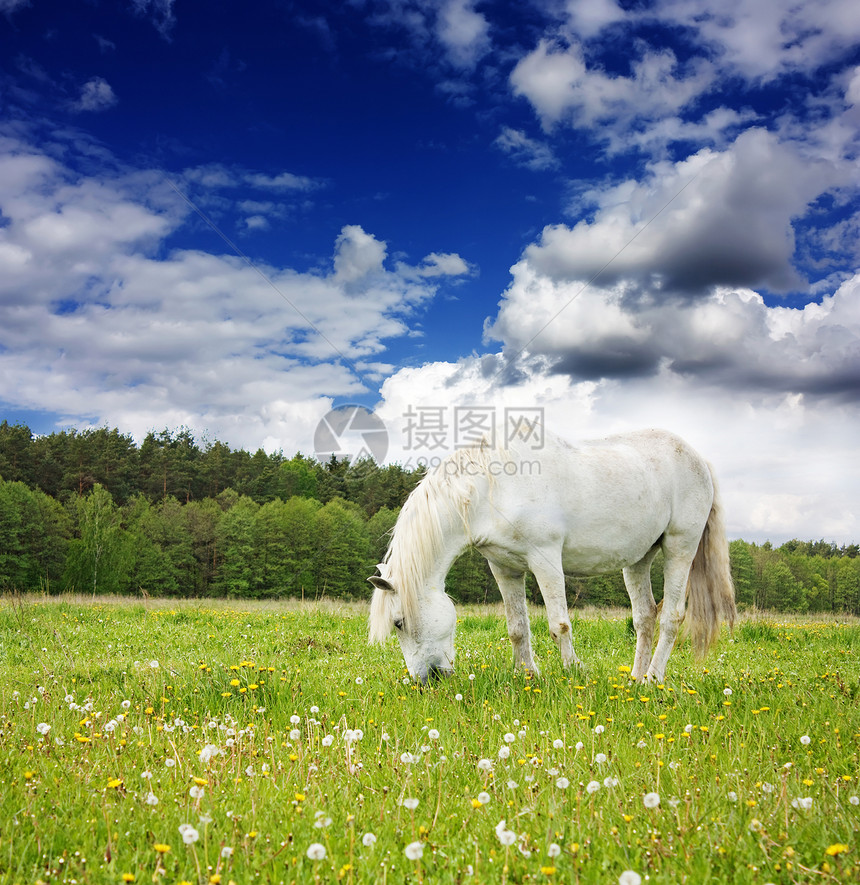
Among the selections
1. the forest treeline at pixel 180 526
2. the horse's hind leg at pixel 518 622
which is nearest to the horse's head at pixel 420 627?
the horse's hind leg at pixel 518 622

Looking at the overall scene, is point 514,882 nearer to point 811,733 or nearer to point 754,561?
point 811,733

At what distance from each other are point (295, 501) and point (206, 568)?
10.6 metres

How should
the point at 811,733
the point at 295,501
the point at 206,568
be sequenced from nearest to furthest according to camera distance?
the point at 811,733
the point at 206,568
the point at 295,501

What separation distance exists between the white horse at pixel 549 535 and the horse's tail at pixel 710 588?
2cm

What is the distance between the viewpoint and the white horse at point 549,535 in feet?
18.1

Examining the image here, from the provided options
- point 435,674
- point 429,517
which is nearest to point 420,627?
point 435,674

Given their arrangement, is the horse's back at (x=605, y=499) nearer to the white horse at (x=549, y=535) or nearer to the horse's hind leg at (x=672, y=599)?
the white horse at (x=549, y=535)

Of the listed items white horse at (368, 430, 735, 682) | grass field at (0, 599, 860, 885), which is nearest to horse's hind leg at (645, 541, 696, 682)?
white horse at (368, 430, 735, 682)

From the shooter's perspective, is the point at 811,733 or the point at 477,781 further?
the point at 811,733

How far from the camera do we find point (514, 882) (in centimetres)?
219

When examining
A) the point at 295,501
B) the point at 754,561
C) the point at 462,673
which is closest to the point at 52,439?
the point at 295,501

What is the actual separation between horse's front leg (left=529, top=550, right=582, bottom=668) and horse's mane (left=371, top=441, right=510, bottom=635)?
723 millimetres

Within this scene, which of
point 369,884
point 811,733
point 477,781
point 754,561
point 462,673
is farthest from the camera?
point 754,561

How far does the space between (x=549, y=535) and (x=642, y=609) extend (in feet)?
6.91
